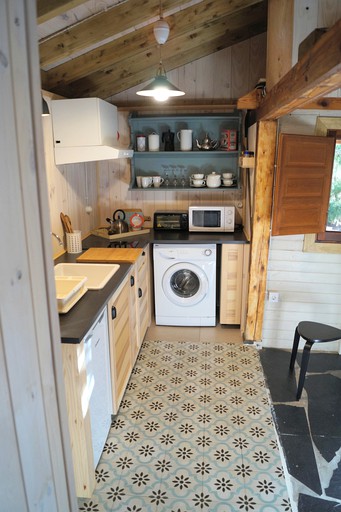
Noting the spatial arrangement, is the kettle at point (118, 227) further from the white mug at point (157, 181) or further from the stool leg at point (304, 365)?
the stool leg at point (304, 365)

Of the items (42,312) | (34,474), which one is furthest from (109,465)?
(42,312)

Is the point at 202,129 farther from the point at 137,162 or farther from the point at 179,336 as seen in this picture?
the point at 179,336

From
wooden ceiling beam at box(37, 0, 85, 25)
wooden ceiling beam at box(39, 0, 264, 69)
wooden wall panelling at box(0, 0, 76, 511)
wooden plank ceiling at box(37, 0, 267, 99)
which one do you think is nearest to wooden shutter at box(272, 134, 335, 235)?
wooden plank ceiling at box(37, 0, 267, 99)

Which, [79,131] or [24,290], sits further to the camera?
[79,131]

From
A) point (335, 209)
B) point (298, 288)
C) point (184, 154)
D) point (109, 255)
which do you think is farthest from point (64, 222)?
point (335, 209)

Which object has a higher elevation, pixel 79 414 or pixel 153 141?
pixel 153 141

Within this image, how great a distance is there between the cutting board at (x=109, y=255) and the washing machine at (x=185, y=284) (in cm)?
51

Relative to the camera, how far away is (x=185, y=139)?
3.76 m

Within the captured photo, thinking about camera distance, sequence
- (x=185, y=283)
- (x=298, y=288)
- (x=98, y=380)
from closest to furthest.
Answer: (x=98, y=380)
(x=298, y=288)
(x=185, y=283)

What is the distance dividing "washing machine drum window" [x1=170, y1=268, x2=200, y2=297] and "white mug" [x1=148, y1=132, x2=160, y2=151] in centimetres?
126

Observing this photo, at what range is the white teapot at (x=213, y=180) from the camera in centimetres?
375

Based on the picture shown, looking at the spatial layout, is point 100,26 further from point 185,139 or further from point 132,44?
point 185,139

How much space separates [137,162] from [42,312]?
11.1 ft

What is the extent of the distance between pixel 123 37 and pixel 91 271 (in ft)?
5.47
